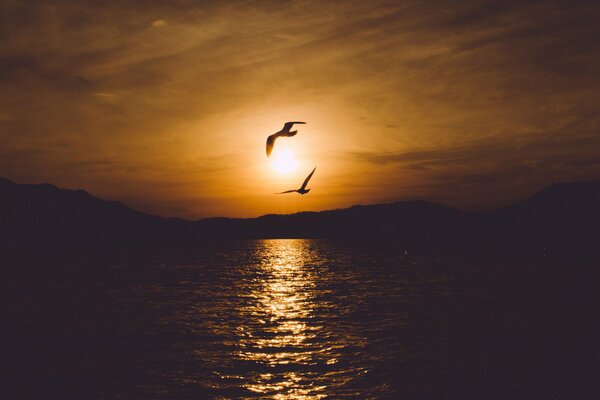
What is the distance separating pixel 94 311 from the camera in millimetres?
47219

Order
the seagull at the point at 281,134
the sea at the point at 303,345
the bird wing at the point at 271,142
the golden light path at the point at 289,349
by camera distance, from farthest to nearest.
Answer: the sea at the point at 303,345 → the golden light path at the point at 289,349 → the bird wing at the point at 271,142 → the seagull at the point at 281,134

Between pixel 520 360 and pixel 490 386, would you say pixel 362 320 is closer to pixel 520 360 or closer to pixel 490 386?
pixel 520 360

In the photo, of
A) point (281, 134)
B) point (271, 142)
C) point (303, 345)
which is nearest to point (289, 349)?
point (303, 345)

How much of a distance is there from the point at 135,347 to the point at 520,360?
81.1 ft

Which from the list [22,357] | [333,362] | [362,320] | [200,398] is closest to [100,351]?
[22,357]

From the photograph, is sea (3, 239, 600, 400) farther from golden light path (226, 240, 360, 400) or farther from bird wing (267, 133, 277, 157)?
bird wing (267, 133, 277, 157)

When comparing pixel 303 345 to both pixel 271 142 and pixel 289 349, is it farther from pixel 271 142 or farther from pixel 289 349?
pixel 271 142

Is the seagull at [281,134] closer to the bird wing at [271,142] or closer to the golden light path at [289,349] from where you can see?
the bird wing at [271,142]

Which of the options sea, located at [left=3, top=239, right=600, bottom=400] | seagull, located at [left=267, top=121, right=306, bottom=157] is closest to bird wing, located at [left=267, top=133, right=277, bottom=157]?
seagull, located at [left=267, top=121, right=306, bottom=157]

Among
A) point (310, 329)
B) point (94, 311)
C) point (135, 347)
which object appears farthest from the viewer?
point (94, 311)

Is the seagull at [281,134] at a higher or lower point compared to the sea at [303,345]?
higher

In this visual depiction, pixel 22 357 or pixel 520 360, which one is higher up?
pixel 22 357

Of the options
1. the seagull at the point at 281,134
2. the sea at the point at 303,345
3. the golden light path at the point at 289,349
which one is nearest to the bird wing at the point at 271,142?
the seagull at the point at 281,134

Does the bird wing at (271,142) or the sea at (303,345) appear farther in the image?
the sea at (303,345)
